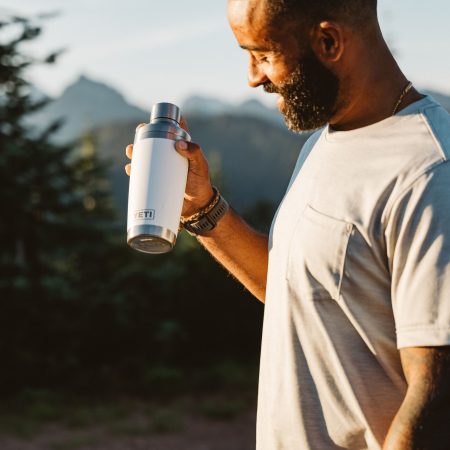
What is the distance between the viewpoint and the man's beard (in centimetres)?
153

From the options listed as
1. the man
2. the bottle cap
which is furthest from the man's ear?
the bottle cap

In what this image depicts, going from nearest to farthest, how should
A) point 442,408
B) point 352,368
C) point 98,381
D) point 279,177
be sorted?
point 442,408 → point 352,368 → point 98,381 → point 279,177

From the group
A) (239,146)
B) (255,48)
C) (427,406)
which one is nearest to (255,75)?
(255,48)

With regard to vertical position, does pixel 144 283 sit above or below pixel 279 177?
below

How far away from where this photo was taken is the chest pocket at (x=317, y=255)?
4.59ft

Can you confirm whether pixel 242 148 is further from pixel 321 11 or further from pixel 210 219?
pixel 321 11

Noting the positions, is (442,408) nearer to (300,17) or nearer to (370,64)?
(370,64)

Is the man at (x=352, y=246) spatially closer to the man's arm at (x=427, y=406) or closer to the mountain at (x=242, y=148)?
the man's arm at (x=427, y=406)

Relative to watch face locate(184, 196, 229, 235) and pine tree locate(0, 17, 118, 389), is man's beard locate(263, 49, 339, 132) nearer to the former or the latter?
watch face locate(184, 196, 229, 235)

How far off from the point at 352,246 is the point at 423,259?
0.17 meters

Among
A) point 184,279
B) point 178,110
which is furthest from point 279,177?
point 178,110

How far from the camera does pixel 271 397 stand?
161 centimetres

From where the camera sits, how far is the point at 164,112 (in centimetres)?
178

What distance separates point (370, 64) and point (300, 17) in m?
0.19
